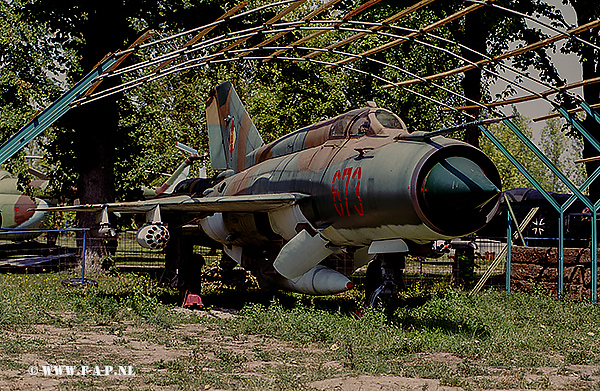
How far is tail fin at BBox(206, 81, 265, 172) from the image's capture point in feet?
51.9

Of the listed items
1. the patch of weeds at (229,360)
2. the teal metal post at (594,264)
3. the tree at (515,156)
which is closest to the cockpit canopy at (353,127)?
the patch of weeds at (229,360)

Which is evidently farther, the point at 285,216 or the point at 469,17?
the point at 469,17

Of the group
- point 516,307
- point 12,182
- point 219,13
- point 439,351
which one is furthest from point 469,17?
point 12,182

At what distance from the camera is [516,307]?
42.4 feet

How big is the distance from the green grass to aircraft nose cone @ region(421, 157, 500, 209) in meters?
2.00

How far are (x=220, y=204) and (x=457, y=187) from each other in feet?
16.7

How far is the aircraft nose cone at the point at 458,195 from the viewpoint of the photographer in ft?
28.5

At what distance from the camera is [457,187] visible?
870cm

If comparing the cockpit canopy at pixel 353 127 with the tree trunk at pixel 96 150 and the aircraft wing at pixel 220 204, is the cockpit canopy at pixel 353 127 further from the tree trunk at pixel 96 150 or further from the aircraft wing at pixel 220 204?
the tree trunk at pixel 96 150

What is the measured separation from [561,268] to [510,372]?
762cm

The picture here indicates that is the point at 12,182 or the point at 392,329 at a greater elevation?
the point at 12,182

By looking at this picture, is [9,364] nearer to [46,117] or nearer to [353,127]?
[46,117]

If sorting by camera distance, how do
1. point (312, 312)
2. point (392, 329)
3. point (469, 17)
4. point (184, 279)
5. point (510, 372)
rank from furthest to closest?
1. point (469, 17)
2. point (184, 279)
3. point (312, 312)
4. point (392, 329)
5. point (510, 372)

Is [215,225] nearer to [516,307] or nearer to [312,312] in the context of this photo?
[312,312]
